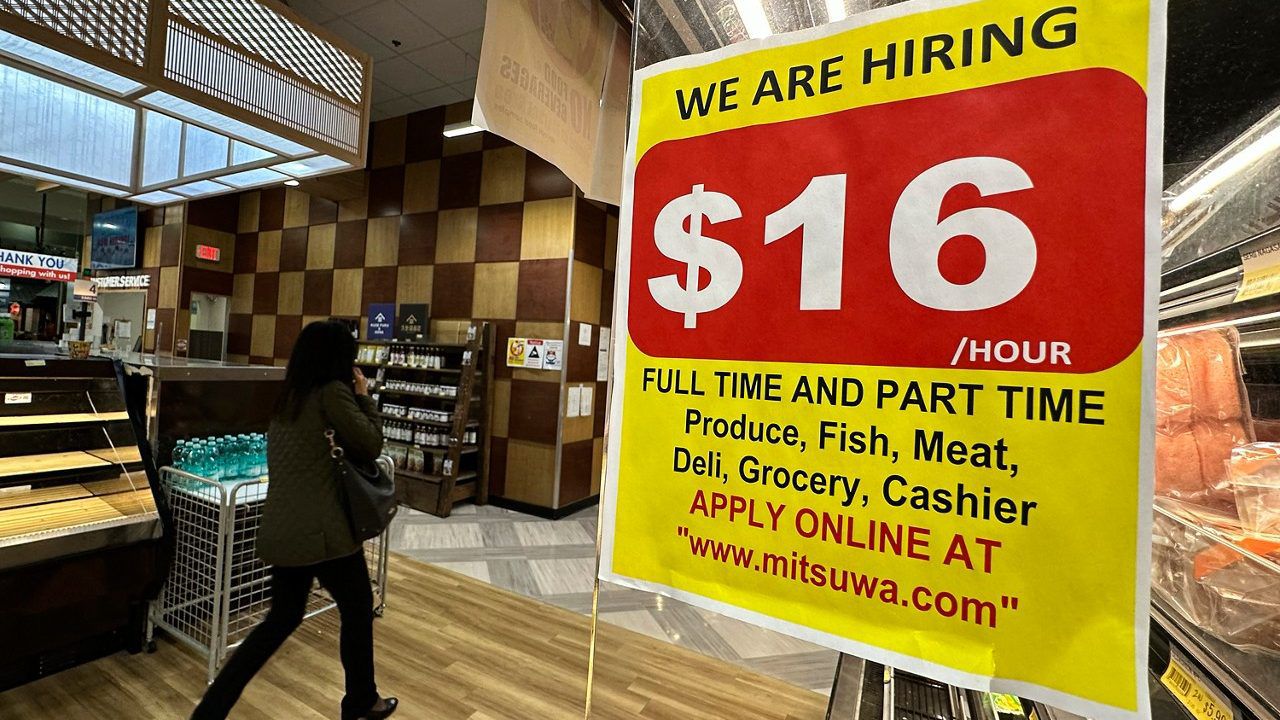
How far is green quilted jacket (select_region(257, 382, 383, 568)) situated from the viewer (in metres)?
1.91

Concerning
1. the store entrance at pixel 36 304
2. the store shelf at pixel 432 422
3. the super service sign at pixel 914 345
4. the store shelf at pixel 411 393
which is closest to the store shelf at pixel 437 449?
Result: the store shelf at pixel 432 422

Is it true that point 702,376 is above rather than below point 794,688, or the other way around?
above

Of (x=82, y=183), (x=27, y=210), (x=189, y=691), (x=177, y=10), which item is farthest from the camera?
(x=27, y=210)

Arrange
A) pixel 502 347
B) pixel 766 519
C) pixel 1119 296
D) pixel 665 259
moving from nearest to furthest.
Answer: pixel 1119 296 < pixel 766 519 < pixel 665 259 < pixel 502 347

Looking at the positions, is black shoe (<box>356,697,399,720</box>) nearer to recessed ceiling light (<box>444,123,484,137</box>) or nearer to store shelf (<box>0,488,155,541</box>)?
store shelf (<box>0,488,155,541</box>)

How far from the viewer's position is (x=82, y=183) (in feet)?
11.2

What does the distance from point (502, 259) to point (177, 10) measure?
321 centimetres

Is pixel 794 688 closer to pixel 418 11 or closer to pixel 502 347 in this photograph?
pixel 502 347

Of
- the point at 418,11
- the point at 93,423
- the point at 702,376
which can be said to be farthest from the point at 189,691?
the point at 418,11

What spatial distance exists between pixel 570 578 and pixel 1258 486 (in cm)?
368

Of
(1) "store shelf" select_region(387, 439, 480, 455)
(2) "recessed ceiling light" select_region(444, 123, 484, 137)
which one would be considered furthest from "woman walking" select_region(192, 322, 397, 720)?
(2) "recessed ceiling light" select_region(444, 123, 484, 137)

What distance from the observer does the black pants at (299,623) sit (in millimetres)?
1826

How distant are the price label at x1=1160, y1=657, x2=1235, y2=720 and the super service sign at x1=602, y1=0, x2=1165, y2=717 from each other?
0.35 m

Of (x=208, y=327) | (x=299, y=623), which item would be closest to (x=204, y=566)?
(x=299, y=623)
